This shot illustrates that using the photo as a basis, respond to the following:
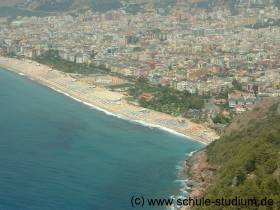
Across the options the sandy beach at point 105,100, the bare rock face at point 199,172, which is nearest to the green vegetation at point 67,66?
the sandy beach at point 105,100

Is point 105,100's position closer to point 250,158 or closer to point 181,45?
point 250,158

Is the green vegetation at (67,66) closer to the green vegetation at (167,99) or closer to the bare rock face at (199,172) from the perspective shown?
the green vegetation at (167,99)

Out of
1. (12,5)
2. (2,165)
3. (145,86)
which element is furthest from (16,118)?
(12,5)

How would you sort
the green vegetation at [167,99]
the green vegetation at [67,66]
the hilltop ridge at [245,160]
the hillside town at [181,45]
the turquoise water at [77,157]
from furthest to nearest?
the green vegetation at [67,66], the hillside town at [181,45], the green vegetation at [167,99], the turquoise water at [77,157], the hilltop ridge at [245,160]

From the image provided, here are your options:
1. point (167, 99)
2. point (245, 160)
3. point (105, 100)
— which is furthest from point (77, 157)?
point (167, 99)

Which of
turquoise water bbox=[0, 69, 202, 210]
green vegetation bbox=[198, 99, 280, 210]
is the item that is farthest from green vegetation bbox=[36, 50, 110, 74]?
green vegetation bbox=[198, 99, 280, 210]

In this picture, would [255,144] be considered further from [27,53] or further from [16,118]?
[27,53]

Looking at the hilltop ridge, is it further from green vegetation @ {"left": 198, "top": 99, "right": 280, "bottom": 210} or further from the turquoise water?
the turquoise water
